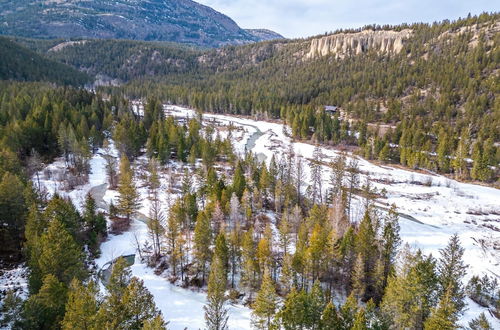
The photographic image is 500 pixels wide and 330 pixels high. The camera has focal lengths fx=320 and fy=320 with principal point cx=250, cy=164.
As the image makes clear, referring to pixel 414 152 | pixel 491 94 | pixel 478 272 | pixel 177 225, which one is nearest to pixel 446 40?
pixel 491 94

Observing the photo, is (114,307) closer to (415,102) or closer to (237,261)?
(237,261)

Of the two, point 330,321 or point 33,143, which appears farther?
point 33,143

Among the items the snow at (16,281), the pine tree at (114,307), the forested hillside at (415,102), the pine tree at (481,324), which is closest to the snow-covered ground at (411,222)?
the pine tree at (481,324)

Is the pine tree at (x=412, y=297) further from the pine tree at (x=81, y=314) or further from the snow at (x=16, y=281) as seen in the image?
the snow at (x=16, y=281)

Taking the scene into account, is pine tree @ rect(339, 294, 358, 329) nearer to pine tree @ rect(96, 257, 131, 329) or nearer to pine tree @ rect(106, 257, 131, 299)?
pine tree @ rect(96, 257, 131, 329)

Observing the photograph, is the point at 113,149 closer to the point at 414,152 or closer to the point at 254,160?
the point at 254,160

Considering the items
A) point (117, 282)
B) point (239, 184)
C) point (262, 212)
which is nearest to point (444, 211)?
point (262, 212)

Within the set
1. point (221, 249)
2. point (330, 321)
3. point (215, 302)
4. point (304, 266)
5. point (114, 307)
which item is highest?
point (221, 249)

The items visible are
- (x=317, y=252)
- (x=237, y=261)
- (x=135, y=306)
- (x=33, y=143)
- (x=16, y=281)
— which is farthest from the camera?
(x=33, y=143)
